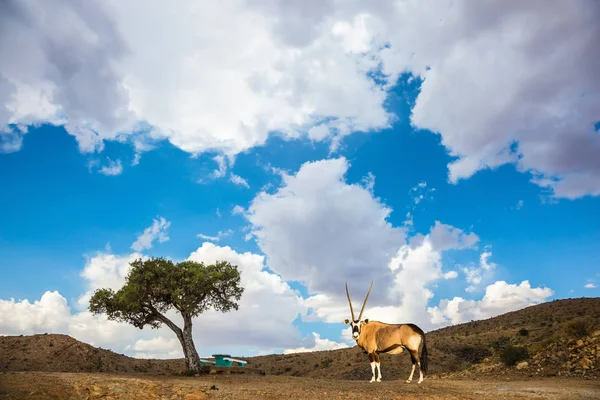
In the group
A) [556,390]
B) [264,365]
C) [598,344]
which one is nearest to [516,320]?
[264,365]

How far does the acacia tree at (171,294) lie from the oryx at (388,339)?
1318cm

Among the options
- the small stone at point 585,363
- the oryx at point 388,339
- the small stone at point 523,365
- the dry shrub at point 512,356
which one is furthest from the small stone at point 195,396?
the dry shrub at point 512,356

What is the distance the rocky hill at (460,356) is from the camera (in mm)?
27547

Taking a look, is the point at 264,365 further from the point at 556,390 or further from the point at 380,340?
the point at 556,390

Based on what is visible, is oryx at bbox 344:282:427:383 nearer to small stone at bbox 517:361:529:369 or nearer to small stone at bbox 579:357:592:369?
small stone at bbox 517:361:529:369

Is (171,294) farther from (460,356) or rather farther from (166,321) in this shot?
(460,356)

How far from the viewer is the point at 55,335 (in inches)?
1855

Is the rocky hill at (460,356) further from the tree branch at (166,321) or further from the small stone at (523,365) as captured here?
the tree branch at (166,321)

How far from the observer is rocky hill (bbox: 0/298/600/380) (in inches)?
1085

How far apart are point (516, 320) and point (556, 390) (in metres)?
63.6

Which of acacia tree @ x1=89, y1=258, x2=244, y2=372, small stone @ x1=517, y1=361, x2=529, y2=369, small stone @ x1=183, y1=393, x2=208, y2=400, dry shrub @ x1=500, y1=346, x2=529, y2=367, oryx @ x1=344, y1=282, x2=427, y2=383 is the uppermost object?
acacia tree @ x1=89, y1=258, x2=244, y2=372

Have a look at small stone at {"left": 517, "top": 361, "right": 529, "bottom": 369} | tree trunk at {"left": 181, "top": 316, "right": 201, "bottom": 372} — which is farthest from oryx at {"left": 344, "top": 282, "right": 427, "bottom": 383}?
tree trunk at {"left": 181, "top": 316, "right": 201, "bottom": 372}

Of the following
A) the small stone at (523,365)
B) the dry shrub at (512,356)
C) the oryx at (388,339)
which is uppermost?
the oryx at (388,339)

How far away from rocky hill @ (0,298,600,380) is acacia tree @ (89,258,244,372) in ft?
37.4
